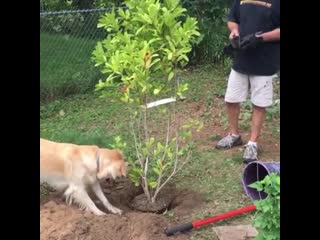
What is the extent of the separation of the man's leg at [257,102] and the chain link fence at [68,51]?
330 cm

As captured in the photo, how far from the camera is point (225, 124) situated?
21.5 feet

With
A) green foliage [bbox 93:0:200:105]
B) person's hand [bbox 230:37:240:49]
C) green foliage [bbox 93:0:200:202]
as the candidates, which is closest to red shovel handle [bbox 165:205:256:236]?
green foliage [bbox 93:0:200:202]

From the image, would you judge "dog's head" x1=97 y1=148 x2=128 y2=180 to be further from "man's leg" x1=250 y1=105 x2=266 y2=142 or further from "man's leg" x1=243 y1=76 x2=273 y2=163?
"man's leg" x1=250 y1=105 x2=266 y2=142

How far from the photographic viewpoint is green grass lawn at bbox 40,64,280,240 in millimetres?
4641

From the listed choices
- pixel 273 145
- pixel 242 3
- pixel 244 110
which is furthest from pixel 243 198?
pixel 244 110

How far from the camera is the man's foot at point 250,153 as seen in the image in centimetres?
526

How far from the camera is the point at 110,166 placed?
414 centimetres

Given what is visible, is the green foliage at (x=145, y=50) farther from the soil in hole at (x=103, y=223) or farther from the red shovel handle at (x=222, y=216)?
the red shovel handle at (x=222, y=216)

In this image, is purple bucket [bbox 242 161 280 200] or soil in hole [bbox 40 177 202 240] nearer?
soil in hole [bbox 40 177 202 240]

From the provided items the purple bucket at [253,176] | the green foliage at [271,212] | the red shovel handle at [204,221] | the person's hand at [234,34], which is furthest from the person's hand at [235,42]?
the green foliage at [271,212]

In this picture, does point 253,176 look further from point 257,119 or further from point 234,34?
point 234,34

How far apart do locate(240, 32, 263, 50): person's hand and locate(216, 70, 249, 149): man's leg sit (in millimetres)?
384
